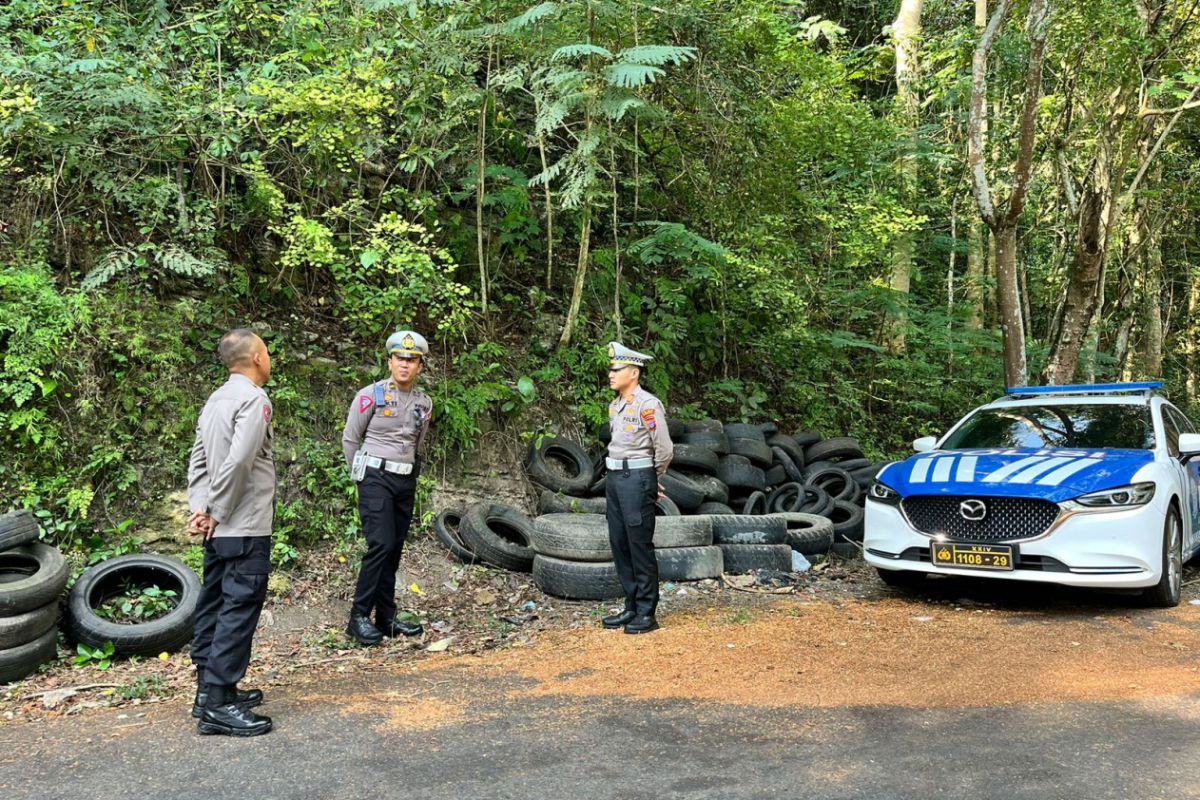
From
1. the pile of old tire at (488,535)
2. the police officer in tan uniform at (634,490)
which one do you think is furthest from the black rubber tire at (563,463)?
the police officer in tan uniform at (634,490)

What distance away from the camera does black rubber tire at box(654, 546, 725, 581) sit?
7609 mm

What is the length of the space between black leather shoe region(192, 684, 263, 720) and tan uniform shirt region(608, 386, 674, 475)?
2930 millimetres

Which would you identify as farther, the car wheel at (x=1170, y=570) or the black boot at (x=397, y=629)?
the car wheel at (x=1170, y=570)

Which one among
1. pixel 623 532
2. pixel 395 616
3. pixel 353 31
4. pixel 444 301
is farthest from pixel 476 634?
pixel 353 31


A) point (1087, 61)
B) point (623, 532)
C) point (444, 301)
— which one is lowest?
point (623, 532)

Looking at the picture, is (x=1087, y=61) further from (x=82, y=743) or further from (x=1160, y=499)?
(x=82, y=743)

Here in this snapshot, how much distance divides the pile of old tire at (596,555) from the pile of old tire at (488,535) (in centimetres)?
32

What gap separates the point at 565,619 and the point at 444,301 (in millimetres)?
4125

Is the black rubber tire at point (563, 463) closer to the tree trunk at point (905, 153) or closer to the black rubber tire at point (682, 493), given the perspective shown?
the black rubber tire at point (682, 493)

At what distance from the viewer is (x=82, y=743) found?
13.8 ft

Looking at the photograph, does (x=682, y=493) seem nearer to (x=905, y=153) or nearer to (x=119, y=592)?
(x=119, y=592)

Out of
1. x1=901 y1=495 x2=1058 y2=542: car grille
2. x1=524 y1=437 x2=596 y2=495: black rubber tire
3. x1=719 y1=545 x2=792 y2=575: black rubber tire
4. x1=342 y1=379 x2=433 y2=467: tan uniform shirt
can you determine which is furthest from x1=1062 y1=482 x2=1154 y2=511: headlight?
x1=342 y1=379 x2=433 y2=467: tan uniform shirt

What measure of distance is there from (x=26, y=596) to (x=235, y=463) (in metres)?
2.03

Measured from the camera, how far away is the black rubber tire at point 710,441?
9.73 metres
